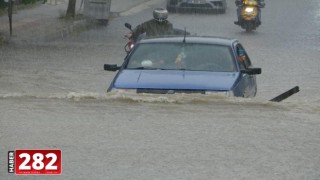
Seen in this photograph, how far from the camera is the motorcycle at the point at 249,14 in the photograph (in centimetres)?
3181

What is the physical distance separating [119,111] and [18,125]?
4.69ft

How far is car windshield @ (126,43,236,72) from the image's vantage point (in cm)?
1326

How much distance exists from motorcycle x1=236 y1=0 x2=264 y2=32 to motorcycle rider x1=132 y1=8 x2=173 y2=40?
12.5 metres

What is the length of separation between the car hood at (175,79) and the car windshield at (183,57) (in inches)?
10.3

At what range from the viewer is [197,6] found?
1631 inches

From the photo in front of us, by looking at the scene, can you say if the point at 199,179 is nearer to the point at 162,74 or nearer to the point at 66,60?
the point at 162,74

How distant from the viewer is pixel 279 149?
31.3 ft

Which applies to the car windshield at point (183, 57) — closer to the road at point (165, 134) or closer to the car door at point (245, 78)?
the car door at point (245, 78)

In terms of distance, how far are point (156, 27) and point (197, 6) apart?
2222 centimetres

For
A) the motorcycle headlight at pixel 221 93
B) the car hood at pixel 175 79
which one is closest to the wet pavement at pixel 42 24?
the car hood at pixel 175 79

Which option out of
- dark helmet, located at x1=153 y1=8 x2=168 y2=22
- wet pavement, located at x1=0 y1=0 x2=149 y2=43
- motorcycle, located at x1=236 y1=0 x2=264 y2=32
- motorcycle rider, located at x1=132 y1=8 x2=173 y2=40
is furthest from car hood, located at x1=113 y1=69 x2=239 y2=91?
motorcycle, located at x1=236 y1=0 x2=264 y2=32

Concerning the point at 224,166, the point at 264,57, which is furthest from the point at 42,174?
the point at 264,57

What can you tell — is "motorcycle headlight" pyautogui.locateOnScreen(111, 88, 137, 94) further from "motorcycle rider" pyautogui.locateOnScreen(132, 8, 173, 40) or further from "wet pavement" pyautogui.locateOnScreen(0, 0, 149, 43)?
"wet pavement" pyautogui.locateOnScreen(0, 0, 149, 43)

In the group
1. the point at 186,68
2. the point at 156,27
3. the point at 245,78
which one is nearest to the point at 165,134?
the point at 186,68
